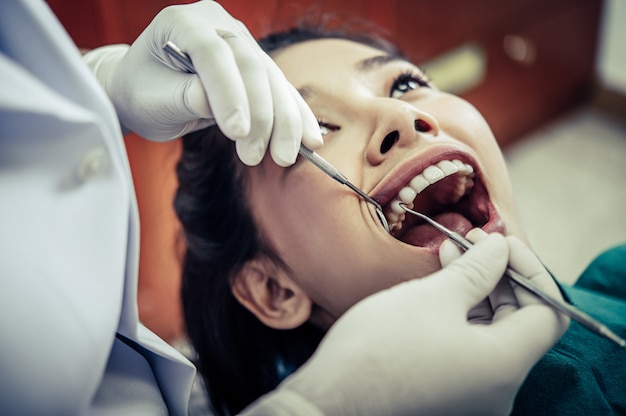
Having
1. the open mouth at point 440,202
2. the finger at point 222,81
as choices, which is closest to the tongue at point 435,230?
the open mouth at point 440,202

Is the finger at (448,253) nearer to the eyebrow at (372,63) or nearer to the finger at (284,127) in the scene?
the finger at (284,127)

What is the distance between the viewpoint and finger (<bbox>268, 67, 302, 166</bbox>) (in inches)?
33.8

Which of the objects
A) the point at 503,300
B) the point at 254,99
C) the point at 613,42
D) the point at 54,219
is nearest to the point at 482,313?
the point at 503,300

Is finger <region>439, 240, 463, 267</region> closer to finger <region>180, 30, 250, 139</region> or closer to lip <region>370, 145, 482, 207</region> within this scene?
lip <region>370, 145, 482, 207</region>

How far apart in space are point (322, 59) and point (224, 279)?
385 mm

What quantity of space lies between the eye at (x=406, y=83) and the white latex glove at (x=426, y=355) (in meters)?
0.36

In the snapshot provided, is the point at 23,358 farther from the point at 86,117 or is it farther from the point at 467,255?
the point at 467,255

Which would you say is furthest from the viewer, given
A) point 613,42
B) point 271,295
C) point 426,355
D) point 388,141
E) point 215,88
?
point 613,42

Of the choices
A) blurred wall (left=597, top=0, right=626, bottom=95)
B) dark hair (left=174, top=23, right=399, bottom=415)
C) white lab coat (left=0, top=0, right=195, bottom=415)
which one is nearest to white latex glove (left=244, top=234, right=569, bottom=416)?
white lab coat (left=0, top=0, right=195, bottom=415)

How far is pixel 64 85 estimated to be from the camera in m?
0.79

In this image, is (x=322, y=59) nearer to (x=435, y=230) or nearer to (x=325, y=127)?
(x=325, y=127)

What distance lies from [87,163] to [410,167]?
402 mm

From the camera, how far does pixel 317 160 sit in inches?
34.4

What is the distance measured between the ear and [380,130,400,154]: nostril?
0.24 meters
